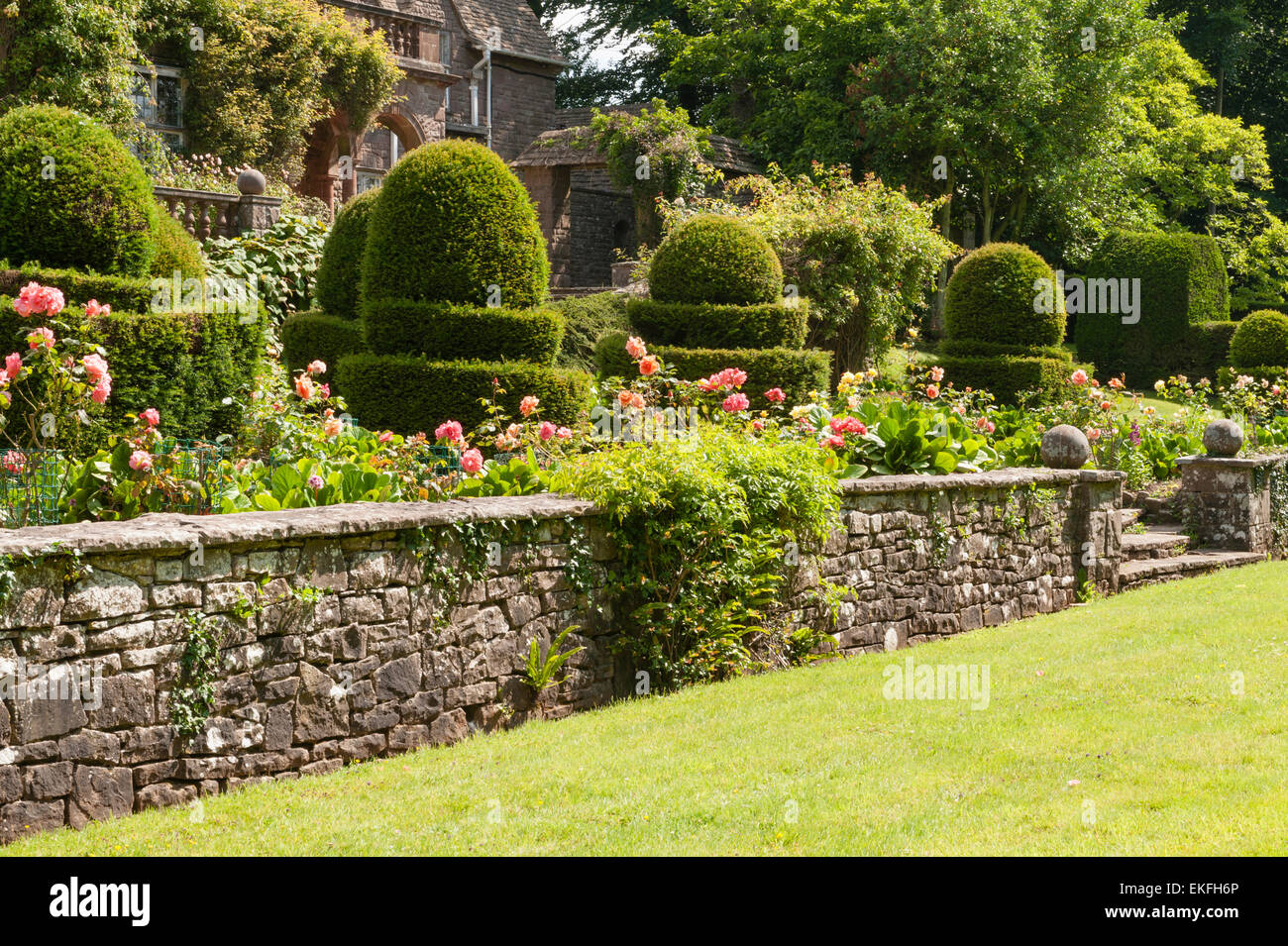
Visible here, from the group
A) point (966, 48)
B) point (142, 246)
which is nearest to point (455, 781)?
point (142, 246)

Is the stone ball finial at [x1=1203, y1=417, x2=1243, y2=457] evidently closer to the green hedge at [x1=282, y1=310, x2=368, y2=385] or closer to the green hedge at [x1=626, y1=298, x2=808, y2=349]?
the green hedge at [x1=626, y1=298, x2=808, y2=349]

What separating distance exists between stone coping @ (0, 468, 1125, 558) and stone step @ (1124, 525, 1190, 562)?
293 inches

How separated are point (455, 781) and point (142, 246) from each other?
687 centimetres

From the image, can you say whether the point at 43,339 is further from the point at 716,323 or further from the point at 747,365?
the point at 716,323

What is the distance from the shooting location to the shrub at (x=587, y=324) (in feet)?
51.4

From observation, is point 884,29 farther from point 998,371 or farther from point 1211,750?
point 1211,750

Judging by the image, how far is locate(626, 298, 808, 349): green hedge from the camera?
527 inches

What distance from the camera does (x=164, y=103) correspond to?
20.7 metres

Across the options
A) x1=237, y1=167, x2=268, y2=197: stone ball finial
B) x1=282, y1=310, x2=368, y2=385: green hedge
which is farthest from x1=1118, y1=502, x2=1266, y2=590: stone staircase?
x1=237, y1=167, x2=268, y2=197: stone ball finial

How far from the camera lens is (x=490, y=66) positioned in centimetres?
2995

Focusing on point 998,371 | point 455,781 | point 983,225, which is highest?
point 983,225

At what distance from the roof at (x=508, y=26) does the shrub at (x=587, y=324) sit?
589 inches
